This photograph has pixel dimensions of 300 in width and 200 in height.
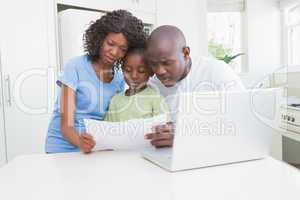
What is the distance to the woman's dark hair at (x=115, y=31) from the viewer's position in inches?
52.0

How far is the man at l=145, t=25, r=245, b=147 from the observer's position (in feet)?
3.64

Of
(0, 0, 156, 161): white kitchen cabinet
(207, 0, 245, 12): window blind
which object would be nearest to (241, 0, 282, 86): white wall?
(207, 0, 245, 12): window blind

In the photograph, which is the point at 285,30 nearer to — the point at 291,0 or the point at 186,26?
the point at 291,0

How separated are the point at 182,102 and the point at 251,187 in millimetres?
260

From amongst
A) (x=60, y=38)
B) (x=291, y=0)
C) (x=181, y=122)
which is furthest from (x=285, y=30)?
(x=181, y=122)

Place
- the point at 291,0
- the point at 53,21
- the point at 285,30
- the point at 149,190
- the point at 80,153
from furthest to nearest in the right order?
1. the point at 285,30
2. the point at 291,0
3. the point at 53,21
4. the point at 80,153
5. the point at 149,190

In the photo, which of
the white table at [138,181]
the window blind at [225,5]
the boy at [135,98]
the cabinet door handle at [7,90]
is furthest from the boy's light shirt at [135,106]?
the window blind at [225,5]

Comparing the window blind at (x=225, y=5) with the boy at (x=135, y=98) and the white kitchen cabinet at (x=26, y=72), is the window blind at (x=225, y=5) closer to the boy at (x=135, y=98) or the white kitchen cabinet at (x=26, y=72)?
the white kitchen cabinet at (x=26, y=72)

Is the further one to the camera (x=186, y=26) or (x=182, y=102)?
(x=186, y=26)

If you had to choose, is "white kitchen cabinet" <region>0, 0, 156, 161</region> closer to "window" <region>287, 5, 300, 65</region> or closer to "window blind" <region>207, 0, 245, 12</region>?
"window blind" <region>207, 0, 245, 12</region>

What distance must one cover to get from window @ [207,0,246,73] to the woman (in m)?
2.23

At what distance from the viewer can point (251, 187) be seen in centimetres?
75

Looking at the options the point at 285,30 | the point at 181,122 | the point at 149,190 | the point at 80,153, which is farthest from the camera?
the point at 285,30

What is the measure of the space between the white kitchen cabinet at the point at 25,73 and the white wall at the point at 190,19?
4.41 ft
